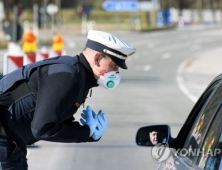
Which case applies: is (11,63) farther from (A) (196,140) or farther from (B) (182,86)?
(A) (196,140)

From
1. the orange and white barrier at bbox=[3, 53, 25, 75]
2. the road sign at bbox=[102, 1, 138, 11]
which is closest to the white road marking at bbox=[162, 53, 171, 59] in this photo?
the orange and white barrier at bbox=[3, 53, 25, 75]

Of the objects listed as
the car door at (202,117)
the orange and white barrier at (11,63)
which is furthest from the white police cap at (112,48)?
the orange and white barrier at (11,63)

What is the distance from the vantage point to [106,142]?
11.7 meters

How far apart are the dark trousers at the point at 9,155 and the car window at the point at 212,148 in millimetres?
1178

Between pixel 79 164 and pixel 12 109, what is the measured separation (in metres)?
5.44

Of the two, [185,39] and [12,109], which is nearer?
[12,109]

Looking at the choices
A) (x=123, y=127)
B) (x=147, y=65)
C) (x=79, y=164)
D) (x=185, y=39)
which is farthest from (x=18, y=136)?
(x=185, y=39)

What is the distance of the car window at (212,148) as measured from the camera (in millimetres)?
3520

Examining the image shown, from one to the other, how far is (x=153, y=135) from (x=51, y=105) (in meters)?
0.67

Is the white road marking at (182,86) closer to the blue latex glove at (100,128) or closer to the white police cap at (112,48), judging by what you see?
the blue latex glove at (100,128)

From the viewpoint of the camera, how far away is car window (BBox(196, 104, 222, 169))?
11.5ft

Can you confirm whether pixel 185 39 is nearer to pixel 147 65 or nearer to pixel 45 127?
pixel 147 65

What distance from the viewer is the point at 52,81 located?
4211 millimetres

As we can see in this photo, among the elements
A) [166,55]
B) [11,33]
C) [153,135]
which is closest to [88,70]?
[153,135]
